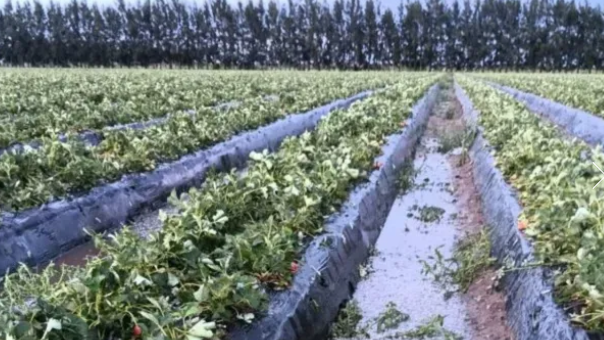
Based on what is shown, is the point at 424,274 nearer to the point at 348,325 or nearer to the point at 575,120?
the point at 348,325

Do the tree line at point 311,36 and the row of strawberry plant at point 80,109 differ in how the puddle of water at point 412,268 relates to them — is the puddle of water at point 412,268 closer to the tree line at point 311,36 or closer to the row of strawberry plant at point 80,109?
the row of strawberry plant at point 80,109

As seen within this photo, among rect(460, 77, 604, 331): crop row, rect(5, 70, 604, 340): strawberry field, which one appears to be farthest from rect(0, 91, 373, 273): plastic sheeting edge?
rect(460, 77, 604, 331): crop row

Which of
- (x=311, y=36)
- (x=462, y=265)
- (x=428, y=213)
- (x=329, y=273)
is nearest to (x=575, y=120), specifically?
(x=428, y=213)

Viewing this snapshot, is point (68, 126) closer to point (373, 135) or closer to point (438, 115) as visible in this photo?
point (373, 135)

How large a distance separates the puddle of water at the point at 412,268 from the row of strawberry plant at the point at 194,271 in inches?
23.4

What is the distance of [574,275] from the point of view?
10.0 ft

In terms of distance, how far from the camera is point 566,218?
3375 millimetres

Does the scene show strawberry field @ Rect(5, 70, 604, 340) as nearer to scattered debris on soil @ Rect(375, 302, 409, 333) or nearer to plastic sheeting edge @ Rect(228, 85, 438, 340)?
plastic sheeting edge @ Rect(228, 85, 438, 340)

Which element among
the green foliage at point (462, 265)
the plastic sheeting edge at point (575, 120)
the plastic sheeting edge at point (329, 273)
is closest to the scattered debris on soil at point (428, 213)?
the plastic sheeting edge at point (329, 273)

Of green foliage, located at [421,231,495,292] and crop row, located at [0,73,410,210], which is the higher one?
crop row, located at [0,73,410,210]

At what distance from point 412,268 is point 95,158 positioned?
312 centimetres

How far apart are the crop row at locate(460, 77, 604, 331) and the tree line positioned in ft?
158

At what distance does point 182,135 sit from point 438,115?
934 centimetres

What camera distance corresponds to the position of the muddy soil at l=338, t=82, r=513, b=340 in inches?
144
